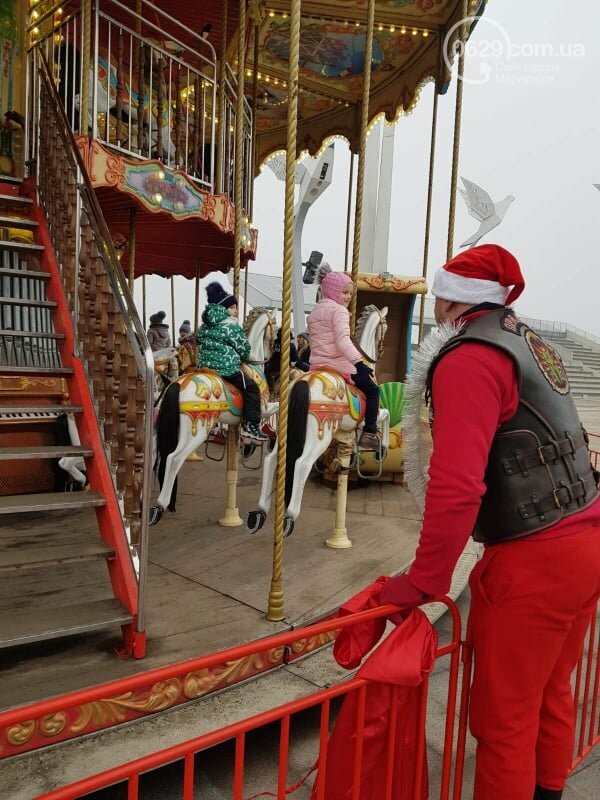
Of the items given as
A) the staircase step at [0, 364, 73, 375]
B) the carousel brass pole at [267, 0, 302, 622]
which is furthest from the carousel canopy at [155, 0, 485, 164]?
the staircase step at [0, 364, 73, 375]

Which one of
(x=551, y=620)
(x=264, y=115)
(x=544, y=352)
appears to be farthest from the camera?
(x=264, y=115)

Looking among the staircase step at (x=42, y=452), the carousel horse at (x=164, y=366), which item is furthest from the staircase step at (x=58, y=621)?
the carousel horse at (x=164, y=366)

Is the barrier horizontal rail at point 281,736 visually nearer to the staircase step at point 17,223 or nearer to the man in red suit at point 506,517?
the man in red suit at point 506,517

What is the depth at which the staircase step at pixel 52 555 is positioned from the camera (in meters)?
2.29

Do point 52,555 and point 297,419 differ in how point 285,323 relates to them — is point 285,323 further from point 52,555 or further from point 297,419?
point 52,555

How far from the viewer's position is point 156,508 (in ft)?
13.4

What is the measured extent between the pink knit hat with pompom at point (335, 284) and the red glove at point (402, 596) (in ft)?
9.70

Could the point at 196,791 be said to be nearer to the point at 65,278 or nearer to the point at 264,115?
the point at 65,278

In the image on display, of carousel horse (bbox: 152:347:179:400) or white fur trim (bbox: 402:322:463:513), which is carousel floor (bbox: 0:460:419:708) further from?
carousel horse (bbox: 152:347:179:400)

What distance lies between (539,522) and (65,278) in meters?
3.19

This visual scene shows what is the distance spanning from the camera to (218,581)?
3.33 m

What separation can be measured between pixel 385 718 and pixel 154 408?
2630 millimetres

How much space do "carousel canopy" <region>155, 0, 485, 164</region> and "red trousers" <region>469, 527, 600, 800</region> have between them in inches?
207

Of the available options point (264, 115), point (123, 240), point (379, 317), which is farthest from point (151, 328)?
point (379, 317)
